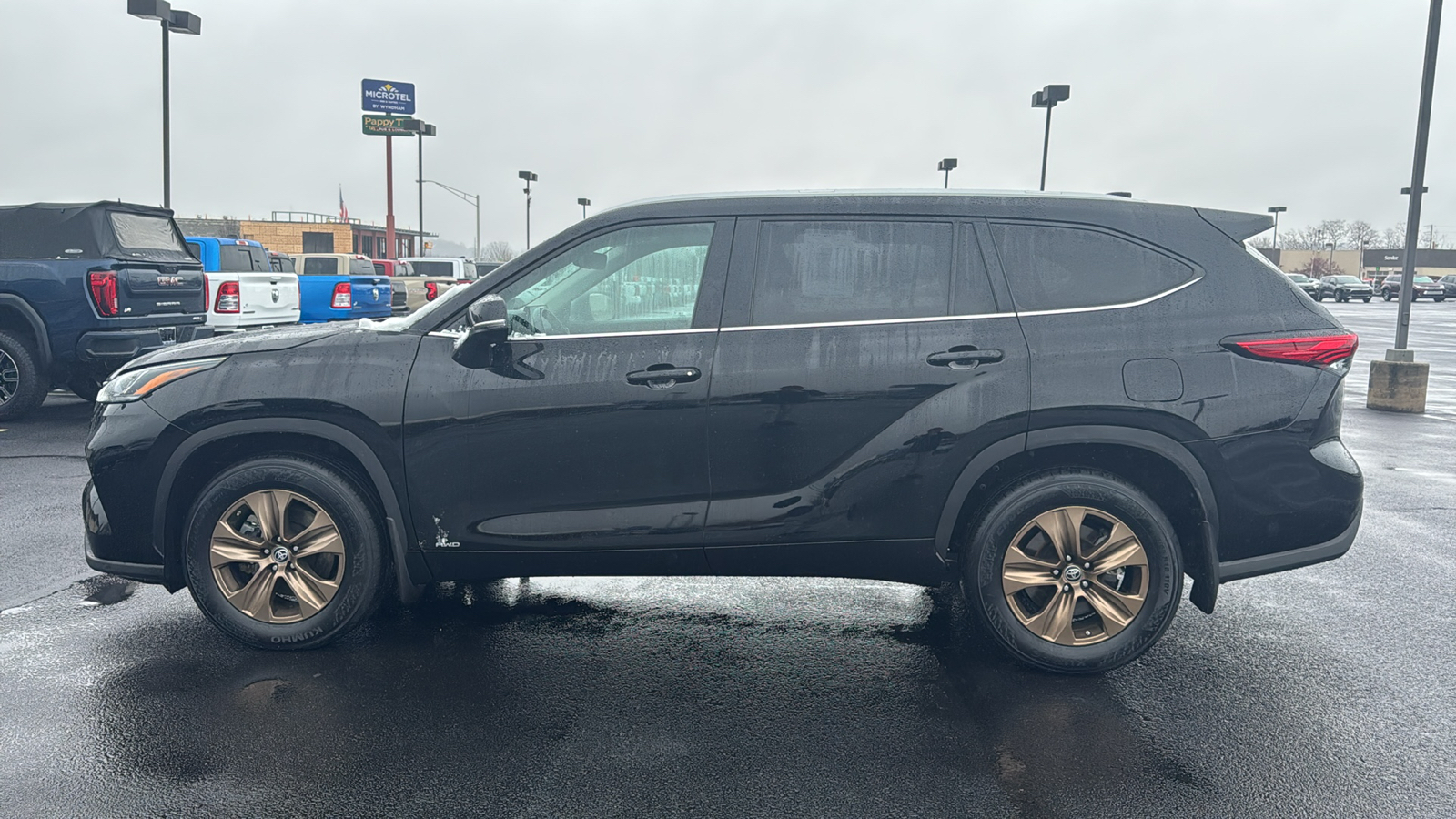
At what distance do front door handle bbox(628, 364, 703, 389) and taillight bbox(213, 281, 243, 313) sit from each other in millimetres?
10664

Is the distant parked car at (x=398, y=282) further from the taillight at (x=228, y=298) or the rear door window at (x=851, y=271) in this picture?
the rear door window at (x=851, y=271)

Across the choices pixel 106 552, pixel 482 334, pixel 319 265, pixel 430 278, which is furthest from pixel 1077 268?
pixel 319 265

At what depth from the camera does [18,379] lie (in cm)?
1039

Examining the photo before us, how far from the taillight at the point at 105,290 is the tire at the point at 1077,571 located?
9.58m

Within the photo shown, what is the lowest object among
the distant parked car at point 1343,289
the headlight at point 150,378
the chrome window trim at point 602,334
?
the headlight at point 150,378

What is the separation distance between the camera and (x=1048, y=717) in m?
3.76

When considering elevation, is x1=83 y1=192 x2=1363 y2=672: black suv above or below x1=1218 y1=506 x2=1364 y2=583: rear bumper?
above

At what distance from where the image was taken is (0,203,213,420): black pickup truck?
1032 centimetres

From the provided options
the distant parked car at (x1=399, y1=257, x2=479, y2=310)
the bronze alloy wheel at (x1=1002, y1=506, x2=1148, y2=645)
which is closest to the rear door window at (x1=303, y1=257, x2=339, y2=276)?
the distant parked car at (x1=399, y1=257, x2=479, y2=310)

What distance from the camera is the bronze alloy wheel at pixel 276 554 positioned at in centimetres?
420

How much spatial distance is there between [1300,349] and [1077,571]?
3.94 ft

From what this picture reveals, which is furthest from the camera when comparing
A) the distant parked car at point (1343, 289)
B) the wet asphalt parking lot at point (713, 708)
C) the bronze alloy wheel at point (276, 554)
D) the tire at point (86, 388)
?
the distant parked car at point (1343, 289)

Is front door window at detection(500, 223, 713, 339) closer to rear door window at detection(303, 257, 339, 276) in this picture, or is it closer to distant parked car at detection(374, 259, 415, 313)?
distant parked car at detection(374, 259, 415, 313)

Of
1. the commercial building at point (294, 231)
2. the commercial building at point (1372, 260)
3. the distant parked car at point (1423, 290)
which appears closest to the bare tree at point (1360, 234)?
the commercial building at point (1372, 260)
